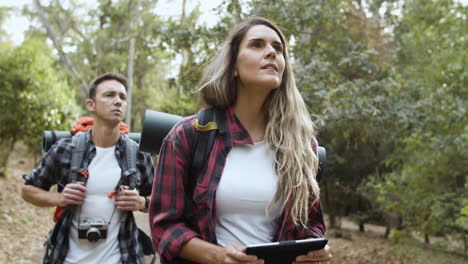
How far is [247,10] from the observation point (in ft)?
20.9

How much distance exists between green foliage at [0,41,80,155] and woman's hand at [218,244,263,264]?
1065 cm

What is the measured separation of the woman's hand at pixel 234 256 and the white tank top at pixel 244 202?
6.5 inches

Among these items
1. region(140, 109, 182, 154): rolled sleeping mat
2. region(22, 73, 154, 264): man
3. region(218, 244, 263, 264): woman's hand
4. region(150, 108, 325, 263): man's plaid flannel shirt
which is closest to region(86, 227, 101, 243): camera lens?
region(22, 73, 154, 264): man

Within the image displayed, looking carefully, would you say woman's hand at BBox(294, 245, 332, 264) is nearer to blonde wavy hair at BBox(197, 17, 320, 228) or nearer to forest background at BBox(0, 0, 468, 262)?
blonde wavy hair at BBox(197, 17, 320, 228)

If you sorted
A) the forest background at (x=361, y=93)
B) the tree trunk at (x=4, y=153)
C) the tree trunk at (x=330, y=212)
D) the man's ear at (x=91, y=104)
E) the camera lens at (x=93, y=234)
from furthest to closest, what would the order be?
the tree trunk at (x=330, y=212) < the tree trunk at (x=4, y=153) < the forest background at (x=361, y=93) < the man's ear at (x=91, y=104) < the camera lens at (x=93, y=234)

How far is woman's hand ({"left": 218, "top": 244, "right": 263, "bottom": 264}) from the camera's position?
4.66 feet

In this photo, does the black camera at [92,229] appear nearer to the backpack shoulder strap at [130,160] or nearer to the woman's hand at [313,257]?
the backpack shoulder strap at [130,160]

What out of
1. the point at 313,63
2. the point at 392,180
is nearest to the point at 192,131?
the point at 313,63

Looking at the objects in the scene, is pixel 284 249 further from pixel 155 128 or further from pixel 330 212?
pixel 330 212

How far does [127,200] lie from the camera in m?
2.84

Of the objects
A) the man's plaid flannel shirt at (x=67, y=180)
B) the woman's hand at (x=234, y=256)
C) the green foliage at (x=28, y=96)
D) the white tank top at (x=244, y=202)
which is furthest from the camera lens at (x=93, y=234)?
the green foliage at (x=28, y=96)

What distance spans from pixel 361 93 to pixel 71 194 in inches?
192

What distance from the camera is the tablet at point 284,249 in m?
1.43

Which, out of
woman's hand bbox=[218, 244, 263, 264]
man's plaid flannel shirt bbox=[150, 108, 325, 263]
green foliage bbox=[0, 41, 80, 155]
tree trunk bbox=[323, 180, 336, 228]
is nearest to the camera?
woman's hand bbox=[218, 244, 263, 264]
